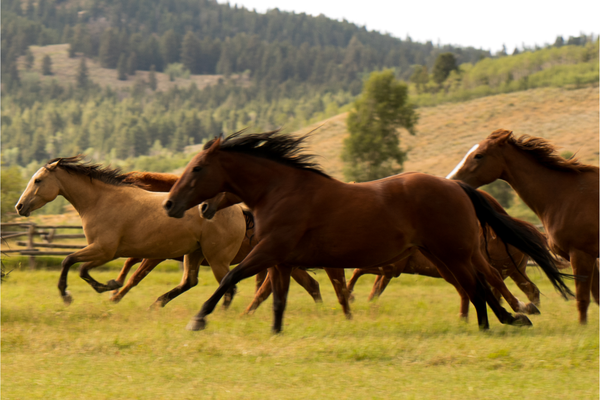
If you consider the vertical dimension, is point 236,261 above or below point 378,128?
above

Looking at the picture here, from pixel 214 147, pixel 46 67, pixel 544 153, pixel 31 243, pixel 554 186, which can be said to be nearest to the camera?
pixel 214 147

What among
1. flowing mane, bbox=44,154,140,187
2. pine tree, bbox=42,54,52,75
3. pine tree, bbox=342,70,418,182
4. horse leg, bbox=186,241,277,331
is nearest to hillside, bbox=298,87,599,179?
pine tree, bbox=342,70,418,182

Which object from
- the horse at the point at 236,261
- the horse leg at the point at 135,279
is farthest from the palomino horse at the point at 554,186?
the horse leg at the point at 135,279

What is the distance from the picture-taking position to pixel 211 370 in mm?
4566

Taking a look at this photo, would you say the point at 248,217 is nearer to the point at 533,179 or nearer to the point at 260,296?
the point at 260,296

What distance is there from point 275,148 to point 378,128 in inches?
1713

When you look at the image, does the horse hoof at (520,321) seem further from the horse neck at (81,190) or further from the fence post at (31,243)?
the fence post at (31,243)

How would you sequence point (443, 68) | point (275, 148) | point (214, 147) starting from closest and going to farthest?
point (214, 147) < point (275, 148) < point (443, 68)

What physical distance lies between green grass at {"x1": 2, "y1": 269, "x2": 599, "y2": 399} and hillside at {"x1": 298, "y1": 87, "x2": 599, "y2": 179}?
47528 mm

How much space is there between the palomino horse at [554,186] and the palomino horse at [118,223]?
10.5 feet

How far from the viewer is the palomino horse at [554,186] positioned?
6676mm

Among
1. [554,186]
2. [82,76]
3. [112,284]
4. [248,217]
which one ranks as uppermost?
[82,76]

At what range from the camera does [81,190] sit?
7.65 m

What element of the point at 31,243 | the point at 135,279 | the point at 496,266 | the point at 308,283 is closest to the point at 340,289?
the point at 308,283
